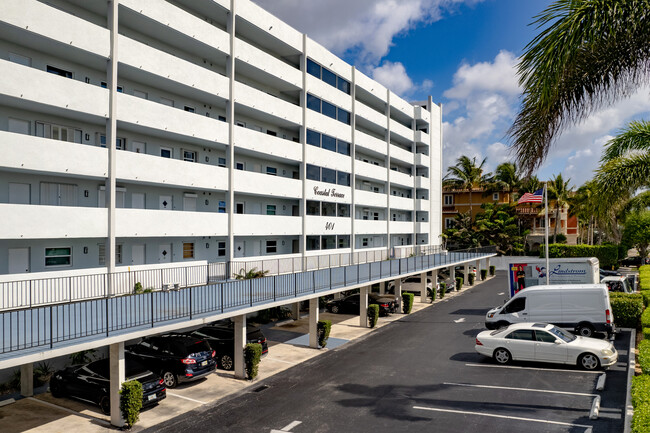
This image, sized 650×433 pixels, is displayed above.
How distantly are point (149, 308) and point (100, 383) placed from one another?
2.77 metres

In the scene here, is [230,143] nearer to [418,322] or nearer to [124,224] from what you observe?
[124,224]

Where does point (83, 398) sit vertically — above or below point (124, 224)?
below

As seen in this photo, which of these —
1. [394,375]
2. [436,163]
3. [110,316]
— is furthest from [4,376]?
[436,163]

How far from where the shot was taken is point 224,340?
20672 millimetres

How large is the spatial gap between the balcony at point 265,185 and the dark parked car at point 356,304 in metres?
8.50

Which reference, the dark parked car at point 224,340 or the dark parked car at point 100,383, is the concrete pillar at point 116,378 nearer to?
the dark parked car at point 100,383

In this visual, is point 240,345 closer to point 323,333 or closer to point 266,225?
point 323,333

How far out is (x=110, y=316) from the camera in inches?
602

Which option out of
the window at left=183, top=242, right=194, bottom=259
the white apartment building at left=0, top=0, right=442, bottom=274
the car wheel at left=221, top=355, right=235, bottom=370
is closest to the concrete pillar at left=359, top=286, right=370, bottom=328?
the white apartment building at left=0, top=0, right=442, bottom=274

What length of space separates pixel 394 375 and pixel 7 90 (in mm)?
19152

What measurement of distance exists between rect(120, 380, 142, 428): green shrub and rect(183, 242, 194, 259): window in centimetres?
1483

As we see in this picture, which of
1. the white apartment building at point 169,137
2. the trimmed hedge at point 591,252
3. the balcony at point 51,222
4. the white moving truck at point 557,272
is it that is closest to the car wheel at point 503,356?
the white moving truck at point 557,272

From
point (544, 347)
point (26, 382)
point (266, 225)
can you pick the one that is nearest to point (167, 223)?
point (266, 225)

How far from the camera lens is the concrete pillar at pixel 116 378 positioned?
14.2 metres
